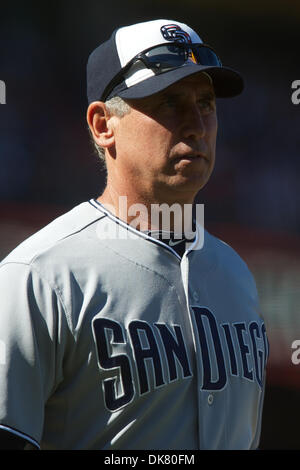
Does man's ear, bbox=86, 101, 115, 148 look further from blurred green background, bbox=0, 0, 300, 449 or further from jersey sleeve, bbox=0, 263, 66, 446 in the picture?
blurred green background, bbox=0, 0, 300, 449

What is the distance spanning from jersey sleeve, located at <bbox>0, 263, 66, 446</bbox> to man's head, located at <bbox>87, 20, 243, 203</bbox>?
0.29m

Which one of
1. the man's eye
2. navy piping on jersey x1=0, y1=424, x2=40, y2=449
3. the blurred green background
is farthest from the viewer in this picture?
the blurred green background

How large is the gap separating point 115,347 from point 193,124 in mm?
416

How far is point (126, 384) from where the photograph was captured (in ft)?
3.50

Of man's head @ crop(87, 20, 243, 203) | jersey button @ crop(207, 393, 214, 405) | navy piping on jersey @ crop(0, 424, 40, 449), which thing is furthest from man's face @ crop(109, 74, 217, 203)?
navy piping on jersey @ crop(0, 424, 40, 449)

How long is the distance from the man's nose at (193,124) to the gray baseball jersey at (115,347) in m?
0.20

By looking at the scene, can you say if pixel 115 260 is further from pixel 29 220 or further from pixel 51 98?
pixel 51 98

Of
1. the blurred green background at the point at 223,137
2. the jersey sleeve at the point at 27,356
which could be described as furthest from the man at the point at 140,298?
the blurred green background at the point at 223,137

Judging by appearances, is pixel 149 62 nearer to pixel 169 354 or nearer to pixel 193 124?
pixel 193 124

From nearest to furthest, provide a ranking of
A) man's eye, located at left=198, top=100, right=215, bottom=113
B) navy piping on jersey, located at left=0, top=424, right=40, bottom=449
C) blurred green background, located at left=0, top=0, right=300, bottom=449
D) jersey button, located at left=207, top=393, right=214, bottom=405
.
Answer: navy piping on jersey, located at left=0, top=424, right=40, bottom=449, jersey button, located at left=207, top=393, right=214, bottom=405, man's eye, located at left=198, top=100, right=215, bottom=113, blurred green background, located at left=0, top=0, right=300, bottom=449

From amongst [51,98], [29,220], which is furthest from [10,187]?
[51,98]

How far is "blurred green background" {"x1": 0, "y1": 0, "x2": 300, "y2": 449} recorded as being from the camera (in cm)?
259

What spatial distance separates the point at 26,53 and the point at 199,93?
1.59 metres

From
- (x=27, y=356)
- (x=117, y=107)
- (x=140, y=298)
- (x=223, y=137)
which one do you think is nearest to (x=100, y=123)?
(x=117, y=107)
